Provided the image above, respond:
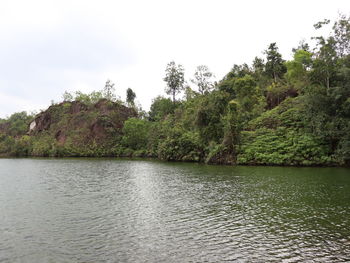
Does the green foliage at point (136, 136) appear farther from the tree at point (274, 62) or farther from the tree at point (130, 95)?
the tree at point (274, 62)

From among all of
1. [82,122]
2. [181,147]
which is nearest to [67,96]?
[82,122]

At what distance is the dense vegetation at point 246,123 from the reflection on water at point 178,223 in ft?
53.2

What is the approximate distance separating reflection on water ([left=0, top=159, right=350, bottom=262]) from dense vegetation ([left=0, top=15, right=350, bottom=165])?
1621 centimetres

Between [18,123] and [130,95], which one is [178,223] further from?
[18,123]

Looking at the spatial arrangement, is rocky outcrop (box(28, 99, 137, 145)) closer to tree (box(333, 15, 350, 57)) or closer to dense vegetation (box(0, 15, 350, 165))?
dense vegetation (box(0, 15, 350, 165))

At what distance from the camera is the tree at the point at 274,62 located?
216 feet

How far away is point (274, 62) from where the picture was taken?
66.5 m

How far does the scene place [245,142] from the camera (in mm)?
44281

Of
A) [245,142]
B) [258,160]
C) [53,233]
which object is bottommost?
[53,233]

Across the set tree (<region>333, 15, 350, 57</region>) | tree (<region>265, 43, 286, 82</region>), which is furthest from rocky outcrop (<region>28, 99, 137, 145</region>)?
tree (<region>333, 15, 350, 57</region>)

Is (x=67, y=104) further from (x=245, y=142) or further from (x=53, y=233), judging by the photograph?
(x=53, y=233)

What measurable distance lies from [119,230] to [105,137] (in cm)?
7186

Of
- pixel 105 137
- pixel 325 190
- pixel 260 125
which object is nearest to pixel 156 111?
pixel 105 137

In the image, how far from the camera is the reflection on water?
10.2 m
